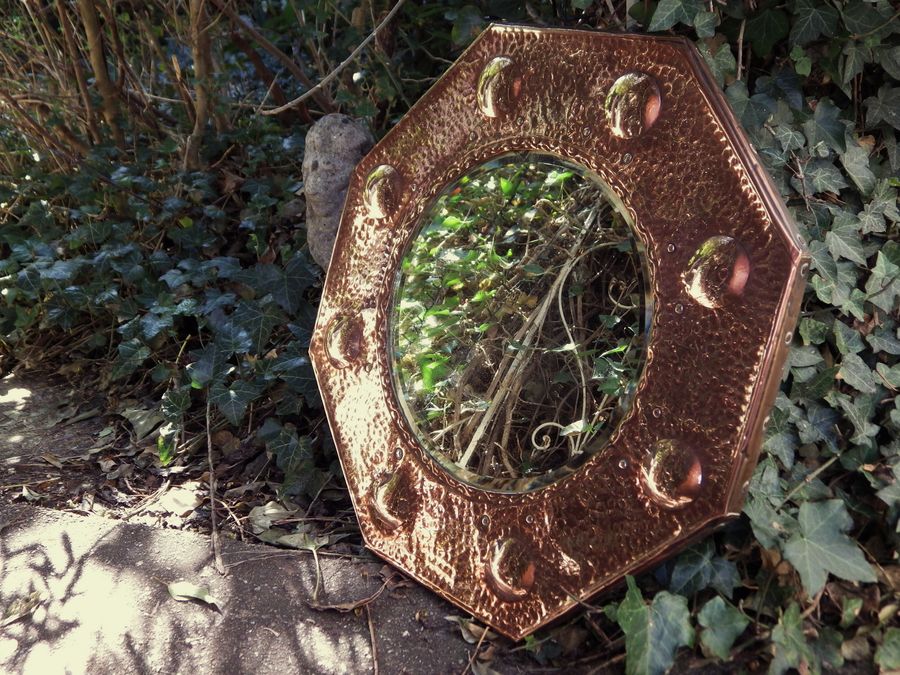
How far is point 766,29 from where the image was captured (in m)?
1.53

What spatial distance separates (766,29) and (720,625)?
3.70 feet

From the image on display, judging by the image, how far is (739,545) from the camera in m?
1.33

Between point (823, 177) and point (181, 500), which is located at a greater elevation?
point (823, 177)

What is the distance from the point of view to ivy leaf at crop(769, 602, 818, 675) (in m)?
1.14

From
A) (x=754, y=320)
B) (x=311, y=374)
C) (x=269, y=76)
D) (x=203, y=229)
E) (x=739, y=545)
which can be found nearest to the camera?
(x=754, y=320)

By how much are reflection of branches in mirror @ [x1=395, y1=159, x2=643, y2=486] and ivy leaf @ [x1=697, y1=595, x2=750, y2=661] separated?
1.05 ft

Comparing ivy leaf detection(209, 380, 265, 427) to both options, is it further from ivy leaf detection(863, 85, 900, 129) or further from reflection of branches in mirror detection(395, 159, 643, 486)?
ivy leaf detection(863, 85, 900, 129)

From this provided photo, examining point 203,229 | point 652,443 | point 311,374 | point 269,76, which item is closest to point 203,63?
point 269,76

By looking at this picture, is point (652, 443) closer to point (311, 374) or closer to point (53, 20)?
point (311, 374)

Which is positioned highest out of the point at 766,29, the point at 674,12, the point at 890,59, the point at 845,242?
the point at 674,12

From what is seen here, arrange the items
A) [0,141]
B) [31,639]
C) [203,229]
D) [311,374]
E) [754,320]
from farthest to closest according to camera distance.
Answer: [0,141]
[203,229]
[311,374]
[31,639]
[754,320]

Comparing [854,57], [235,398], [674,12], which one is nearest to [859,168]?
[854,57]

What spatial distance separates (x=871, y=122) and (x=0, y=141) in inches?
126

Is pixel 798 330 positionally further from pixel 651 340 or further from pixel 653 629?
pixel 653 629
